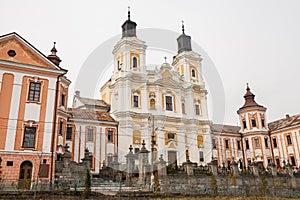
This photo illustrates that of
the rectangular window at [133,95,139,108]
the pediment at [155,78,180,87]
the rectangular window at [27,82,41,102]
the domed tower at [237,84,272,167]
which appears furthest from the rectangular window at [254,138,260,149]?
the rectangular window at [27,82,41,102]

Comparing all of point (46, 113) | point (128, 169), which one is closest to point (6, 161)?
point (46, 113)

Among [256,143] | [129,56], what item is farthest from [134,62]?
[256,143]

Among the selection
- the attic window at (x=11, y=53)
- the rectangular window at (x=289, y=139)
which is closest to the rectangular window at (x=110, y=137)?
the attic window at (x=11, y=53)

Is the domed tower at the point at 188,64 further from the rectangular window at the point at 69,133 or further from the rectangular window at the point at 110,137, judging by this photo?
the rectangular window at the point at 69,133

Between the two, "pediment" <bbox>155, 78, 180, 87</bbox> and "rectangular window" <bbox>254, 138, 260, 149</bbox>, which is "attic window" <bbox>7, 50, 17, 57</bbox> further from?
"rectangular window" <bbox>254, 138, 260, 149</bbox>

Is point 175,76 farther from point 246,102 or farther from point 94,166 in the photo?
point 94,166

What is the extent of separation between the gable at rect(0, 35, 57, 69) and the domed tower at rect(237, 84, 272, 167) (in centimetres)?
3257

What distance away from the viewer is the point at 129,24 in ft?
140

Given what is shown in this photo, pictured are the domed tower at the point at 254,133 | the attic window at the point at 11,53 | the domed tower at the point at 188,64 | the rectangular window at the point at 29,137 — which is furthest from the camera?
the domed tower at the point at 188,64

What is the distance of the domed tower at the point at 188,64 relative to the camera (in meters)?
43.0

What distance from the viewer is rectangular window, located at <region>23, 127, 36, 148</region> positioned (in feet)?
69.2

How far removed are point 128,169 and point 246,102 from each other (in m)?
28.7

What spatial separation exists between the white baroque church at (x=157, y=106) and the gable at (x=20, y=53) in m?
14.3

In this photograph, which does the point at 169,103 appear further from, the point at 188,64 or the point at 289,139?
the point at 289,139
